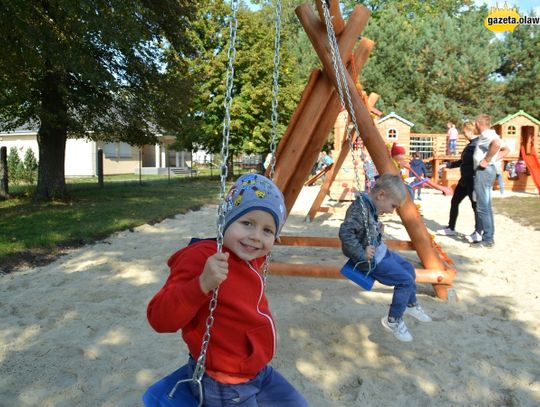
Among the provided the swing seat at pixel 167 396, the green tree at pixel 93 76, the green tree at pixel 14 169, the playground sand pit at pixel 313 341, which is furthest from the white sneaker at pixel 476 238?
the green tree at pixel 14 169

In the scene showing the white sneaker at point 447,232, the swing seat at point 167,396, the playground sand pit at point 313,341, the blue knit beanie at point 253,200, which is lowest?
the playground sand pit at point 313,341

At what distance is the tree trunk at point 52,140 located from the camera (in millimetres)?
10617

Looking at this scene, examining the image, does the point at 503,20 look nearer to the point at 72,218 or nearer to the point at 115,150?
the point at 115,150

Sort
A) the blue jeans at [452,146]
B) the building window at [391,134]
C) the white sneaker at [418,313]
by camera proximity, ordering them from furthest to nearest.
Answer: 1. the building window at [391,134]
2. the blue jeans at [452,146]
3. the white sneaker at [418,313]

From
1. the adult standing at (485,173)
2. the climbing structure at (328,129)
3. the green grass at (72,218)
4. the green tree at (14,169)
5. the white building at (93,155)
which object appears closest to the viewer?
the climbing structure at (328,129)

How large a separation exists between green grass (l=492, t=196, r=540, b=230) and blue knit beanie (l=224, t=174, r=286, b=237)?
7766 millimetres

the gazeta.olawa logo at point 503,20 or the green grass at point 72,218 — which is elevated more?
the gazeta.olawa logo at point 503,20

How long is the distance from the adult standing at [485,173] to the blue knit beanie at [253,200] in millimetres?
5467

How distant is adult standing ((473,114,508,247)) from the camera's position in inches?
249

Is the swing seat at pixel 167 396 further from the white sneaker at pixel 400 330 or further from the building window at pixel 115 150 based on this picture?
the building window at pixel 115 150

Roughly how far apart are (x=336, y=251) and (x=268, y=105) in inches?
633

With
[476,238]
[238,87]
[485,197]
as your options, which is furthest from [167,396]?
[238,87]

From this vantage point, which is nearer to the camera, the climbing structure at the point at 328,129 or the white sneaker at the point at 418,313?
the white sneaker at the point at 418,313

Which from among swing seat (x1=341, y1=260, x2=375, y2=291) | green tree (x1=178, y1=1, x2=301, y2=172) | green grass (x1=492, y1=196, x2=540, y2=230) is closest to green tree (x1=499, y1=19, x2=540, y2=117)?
green tree (x1=178, y1=1, x2=301, y2=172)
